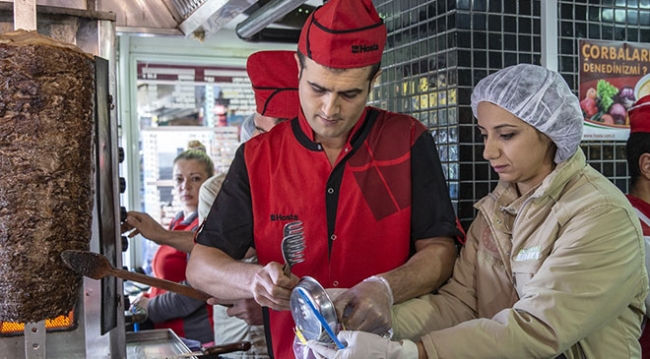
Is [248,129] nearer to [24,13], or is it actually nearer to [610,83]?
[610,83]

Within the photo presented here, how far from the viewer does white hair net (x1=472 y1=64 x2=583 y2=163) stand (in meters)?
1.76

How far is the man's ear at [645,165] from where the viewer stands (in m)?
2.29

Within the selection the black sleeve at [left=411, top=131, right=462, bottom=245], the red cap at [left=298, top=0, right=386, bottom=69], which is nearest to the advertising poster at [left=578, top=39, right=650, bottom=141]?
the black sleeve at [left=411, top=131, right=462, bottom=245]

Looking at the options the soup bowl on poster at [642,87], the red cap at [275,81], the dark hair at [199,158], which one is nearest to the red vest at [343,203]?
the red cap at [275,81]

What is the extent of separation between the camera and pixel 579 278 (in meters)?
1.54

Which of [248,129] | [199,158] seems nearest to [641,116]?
[248,129]

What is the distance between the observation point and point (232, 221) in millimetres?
1861

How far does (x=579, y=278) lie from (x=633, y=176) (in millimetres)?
990

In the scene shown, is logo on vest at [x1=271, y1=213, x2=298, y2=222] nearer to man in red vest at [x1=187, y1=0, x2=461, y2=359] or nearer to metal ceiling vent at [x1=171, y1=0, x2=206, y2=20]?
man in red vest at [x1=187, y1=0, x2=461, y2=359]

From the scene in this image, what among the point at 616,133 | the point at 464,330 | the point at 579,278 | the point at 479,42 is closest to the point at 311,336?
the point at 464,330

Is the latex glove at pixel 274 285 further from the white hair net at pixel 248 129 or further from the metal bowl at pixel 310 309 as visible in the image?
the white hair net at pixel 248 129

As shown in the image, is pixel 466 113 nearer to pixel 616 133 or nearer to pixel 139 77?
pixel 616 133

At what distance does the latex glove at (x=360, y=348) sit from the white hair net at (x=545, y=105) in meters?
0.70

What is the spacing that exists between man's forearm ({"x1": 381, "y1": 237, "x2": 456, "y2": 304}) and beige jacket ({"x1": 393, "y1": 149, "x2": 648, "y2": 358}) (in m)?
0.08
